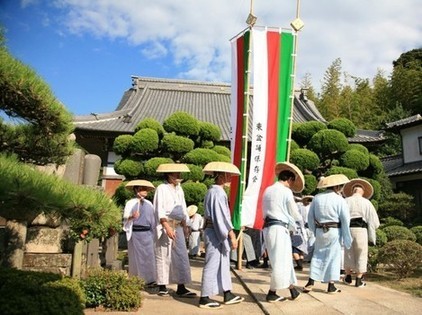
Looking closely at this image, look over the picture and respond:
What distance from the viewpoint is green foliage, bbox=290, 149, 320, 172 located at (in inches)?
464

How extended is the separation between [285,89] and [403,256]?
12.6ft

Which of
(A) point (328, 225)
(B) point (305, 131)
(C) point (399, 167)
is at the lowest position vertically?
(A) point (328, 225)

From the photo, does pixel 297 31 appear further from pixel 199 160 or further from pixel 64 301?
pixel 64 301

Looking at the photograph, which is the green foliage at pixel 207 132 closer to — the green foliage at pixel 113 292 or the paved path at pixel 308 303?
the paved path at pixel 308 303

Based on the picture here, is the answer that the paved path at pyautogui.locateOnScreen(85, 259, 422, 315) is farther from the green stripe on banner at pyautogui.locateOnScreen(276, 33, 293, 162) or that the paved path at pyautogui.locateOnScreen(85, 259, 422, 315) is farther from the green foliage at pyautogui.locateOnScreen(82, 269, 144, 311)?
the green stripe on banner at pyautogui.locateOnScreen(276, 33, 293, 162)

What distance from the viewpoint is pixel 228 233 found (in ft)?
16.5

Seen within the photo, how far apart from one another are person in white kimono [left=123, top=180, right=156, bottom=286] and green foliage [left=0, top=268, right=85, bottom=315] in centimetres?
284

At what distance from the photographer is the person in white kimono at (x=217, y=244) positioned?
4.83m

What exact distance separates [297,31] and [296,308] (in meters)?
5.50

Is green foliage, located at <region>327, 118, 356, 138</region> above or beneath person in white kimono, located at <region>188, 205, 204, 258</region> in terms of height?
above

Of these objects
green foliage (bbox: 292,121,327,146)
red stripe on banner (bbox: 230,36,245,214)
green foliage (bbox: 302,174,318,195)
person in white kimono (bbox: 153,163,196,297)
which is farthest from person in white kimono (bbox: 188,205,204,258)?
person in white kimono (bbox: 153,163,196,297)

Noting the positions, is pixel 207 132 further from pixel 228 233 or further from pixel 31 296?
pixel 31 296

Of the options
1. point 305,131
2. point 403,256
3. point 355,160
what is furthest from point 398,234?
point 305,131

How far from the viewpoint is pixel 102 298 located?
→ 4699mm
